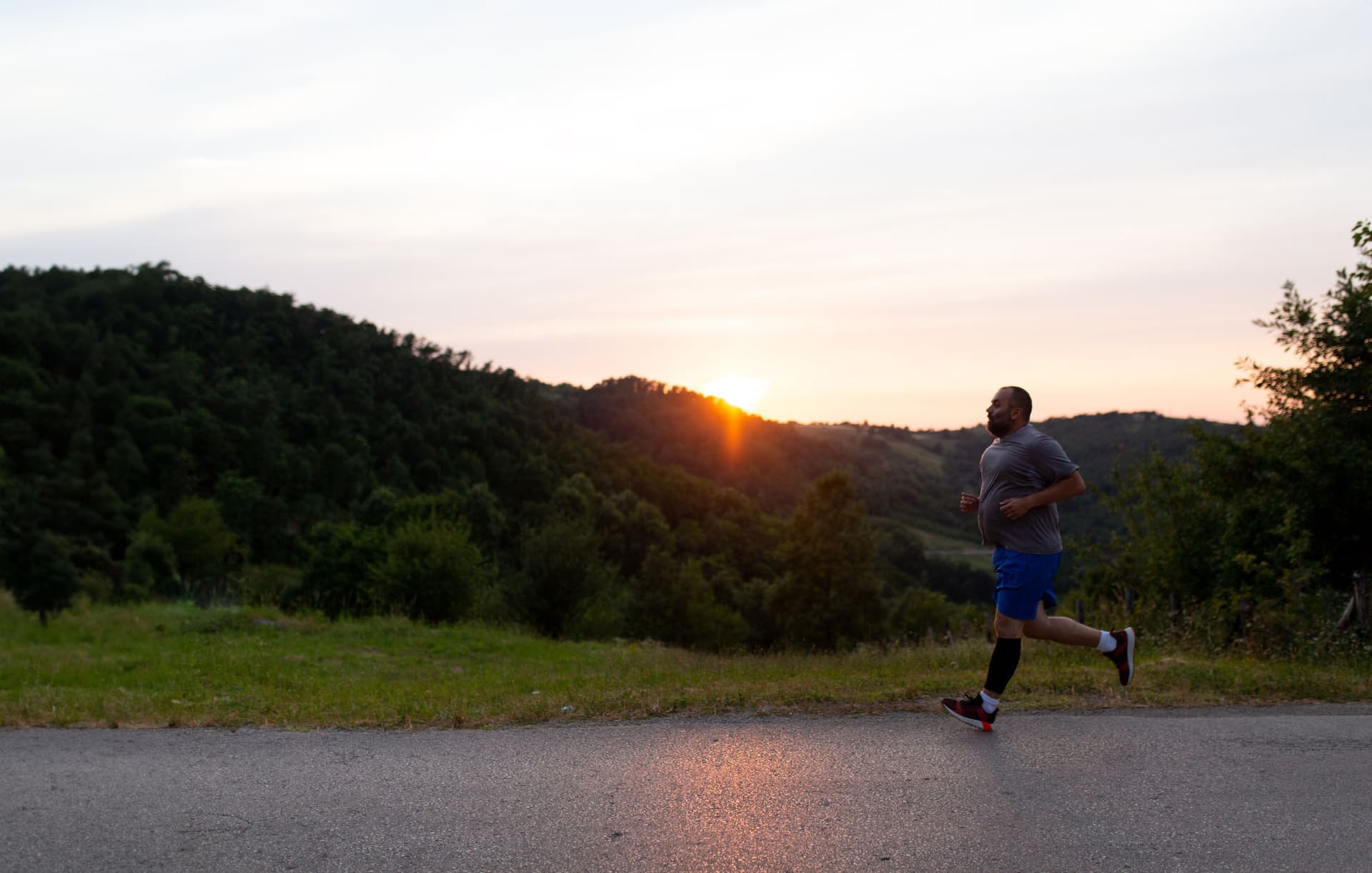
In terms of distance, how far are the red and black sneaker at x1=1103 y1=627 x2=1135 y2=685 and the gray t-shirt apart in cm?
101

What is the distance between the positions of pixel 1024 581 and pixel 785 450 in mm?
141926

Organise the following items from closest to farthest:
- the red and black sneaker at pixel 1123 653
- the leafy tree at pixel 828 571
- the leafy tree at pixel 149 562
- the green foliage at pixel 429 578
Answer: the red and black sneaker at pixel 1123 653 < the green foliage at pixel 429 578 < the leafy tree at pixel 828 571 < the leafy tree at pixel 149 562

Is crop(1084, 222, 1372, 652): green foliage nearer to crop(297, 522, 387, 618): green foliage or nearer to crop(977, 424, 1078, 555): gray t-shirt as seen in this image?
crop(977, 424, 1078, 555): gray t-shirt

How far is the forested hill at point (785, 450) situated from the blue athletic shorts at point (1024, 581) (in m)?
104

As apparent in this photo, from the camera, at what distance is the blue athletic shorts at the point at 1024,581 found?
5438 millimetres

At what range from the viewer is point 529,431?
111m

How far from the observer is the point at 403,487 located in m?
90.3

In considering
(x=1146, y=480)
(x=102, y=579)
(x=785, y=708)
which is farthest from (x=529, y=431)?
(x=785, y=708)

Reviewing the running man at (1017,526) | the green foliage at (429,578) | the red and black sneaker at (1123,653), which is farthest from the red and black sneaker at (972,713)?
the green foliage at (429,578)

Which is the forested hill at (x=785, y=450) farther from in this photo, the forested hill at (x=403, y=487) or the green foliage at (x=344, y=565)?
the green foliage at (x=344, y=565)

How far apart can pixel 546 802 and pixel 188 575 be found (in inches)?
2824

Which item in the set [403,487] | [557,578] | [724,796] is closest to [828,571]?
[557,578]

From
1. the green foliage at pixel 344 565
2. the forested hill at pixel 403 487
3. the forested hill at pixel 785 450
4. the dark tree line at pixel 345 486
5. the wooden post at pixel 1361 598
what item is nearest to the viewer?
the wooden post at pixel 1361 598

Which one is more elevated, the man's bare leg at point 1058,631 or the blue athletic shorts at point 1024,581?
the blue athletic shorts at point 1024,581
